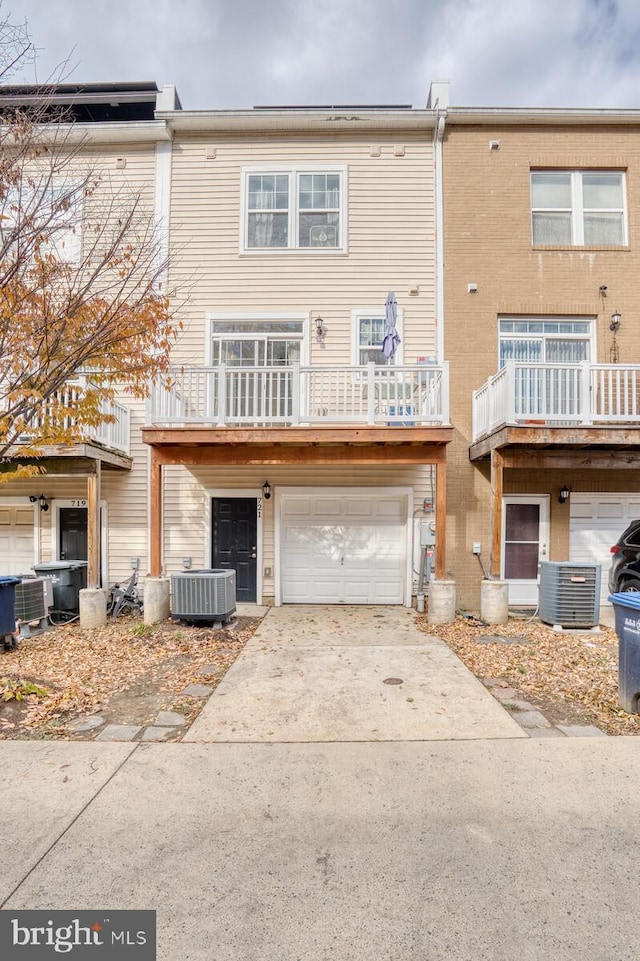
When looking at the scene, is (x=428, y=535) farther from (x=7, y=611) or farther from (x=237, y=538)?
(x=7, y=611)

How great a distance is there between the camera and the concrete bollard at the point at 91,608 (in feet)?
24.8

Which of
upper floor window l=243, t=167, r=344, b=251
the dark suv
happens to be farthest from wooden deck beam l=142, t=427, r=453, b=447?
upper floor window l=243, t=167, r=344, b=251

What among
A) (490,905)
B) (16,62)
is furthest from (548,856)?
(16,62)

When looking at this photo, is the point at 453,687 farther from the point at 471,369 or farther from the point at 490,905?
the point at 471,369

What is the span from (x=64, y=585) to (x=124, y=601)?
1048mm

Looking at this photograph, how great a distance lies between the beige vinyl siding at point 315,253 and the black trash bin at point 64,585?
14.2 feet

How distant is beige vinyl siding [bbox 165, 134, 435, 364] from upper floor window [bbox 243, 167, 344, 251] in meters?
0.18

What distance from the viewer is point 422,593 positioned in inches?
336

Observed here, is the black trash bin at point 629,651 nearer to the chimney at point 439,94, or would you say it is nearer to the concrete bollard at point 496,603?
the concrete bollard at point 496,603

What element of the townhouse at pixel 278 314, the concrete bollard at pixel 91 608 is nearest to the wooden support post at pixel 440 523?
the townhouse at pixel 278 314

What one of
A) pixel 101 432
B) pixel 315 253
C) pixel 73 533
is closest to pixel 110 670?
pixel 101 432

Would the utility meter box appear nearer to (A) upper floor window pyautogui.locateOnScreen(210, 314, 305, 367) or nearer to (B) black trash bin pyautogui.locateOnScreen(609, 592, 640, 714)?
(A) upper floor window pyautogui.locateOnScreen(210, 314, 305, 367)

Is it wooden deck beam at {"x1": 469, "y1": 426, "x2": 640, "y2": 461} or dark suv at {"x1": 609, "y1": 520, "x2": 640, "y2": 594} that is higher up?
wooden deck beam at {"x1": 469, "y1": 426, "x2": 640, "y2": 461}

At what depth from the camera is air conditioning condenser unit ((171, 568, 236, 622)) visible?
714 cm
